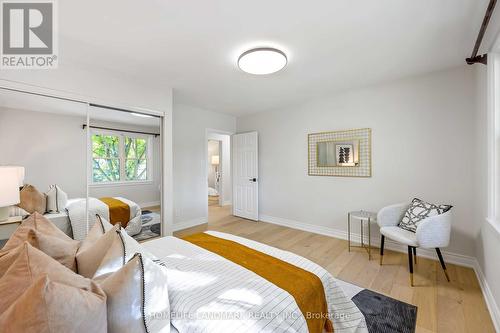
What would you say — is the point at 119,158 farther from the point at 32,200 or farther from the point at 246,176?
the point at 246,176

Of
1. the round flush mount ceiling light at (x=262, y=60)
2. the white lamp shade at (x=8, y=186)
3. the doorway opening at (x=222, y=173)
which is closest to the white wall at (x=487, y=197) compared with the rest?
the round flush mount ceiling light at (x=262, y=60)

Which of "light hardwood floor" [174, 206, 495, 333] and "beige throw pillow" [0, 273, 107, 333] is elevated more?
"beige throw pillow" [0, 273, 107, 333]

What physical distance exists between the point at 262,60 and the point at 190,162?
278 cm

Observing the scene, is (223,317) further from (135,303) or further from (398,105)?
(398,105)

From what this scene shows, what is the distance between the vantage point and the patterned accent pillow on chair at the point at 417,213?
2518 millimetres

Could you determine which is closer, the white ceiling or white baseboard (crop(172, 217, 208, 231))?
the white ceiling

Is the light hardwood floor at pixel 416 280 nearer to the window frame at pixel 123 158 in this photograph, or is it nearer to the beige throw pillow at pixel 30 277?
the window frame at pixel 123 158

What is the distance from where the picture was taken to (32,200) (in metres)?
2.32

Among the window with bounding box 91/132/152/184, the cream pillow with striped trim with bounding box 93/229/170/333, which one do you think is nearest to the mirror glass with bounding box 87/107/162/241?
the window with bounding box 91/132/152/184

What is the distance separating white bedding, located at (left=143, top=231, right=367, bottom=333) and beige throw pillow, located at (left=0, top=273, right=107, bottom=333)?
1.48ft

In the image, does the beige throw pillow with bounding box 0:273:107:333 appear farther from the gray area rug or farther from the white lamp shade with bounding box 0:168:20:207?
the gray area rug

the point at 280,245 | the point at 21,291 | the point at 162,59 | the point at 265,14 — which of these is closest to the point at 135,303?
the point at 21,291

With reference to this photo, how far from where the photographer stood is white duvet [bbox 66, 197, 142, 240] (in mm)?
2613

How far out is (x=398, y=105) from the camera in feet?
10.3
